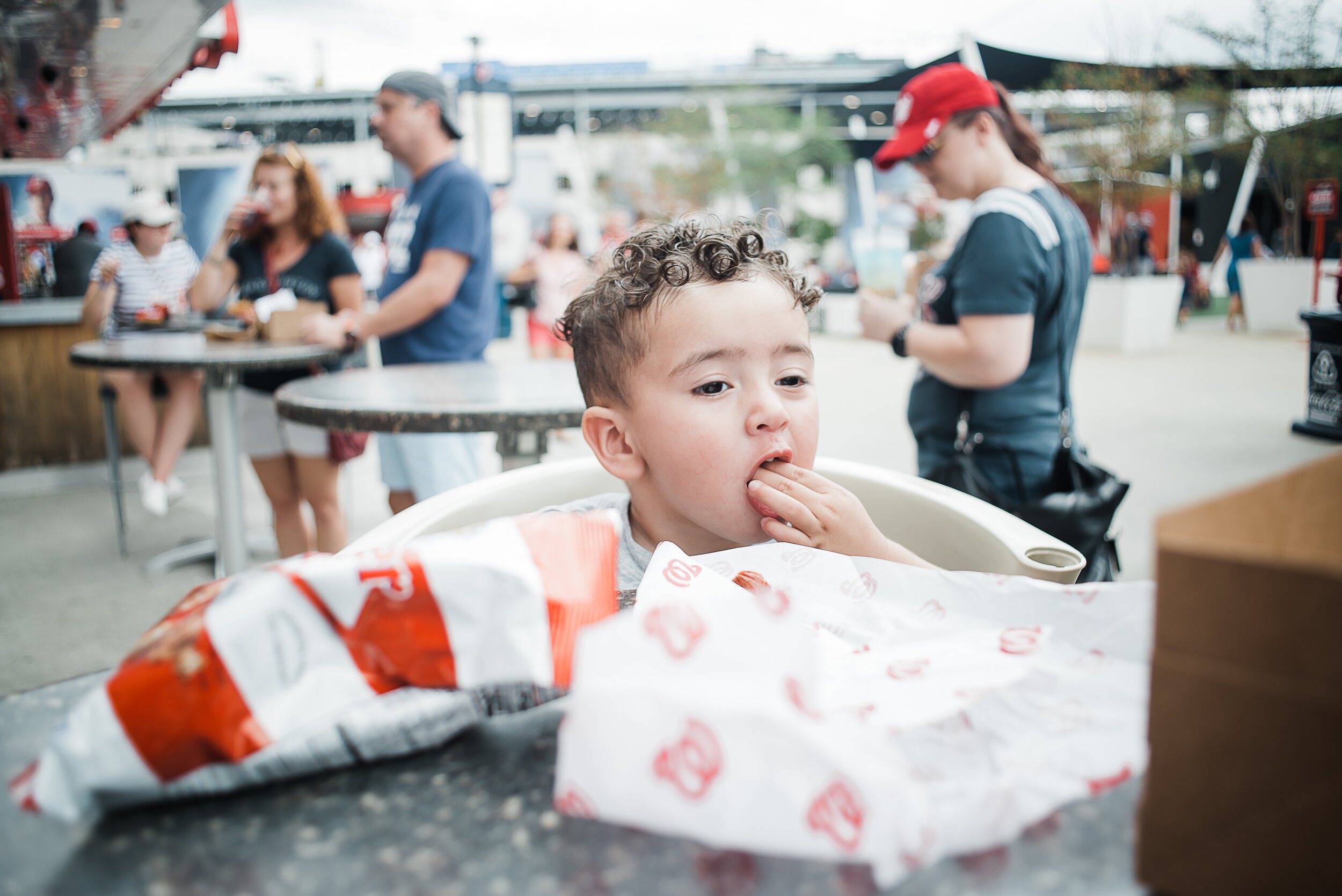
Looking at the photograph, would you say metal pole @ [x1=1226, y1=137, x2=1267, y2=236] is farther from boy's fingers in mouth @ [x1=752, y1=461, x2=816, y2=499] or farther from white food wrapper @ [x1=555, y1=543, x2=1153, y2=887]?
white food wrapper @ [x1=555, y1=543, x2=1153, y2=887]

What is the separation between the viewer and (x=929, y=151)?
199 cm

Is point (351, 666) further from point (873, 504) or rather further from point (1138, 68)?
point (1138, 68)

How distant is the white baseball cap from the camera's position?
14.8ft

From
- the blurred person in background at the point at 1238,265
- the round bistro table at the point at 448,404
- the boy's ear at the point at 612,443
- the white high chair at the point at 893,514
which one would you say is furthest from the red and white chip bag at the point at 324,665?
the blurred person in background at the point at 1238,265

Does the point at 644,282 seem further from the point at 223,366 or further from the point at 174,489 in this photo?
the point at 174,489

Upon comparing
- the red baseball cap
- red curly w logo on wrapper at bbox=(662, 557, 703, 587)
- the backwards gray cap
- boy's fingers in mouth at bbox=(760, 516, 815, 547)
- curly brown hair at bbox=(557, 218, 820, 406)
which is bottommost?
boy's fingers in mouth at bbox=(760, 516, 815, 547)

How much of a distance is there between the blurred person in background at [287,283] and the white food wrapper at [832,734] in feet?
9.60

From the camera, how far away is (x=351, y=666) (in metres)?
0.50

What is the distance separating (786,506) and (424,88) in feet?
7.45

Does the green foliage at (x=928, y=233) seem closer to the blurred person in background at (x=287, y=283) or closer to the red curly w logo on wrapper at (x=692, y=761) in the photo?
the blurred person in background at (x=287, y=283)

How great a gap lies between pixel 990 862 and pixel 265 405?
330cm

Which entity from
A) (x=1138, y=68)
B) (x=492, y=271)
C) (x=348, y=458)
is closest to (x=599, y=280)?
(x=492, y=271)

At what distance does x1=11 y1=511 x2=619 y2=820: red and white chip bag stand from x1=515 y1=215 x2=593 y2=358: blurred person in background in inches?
273

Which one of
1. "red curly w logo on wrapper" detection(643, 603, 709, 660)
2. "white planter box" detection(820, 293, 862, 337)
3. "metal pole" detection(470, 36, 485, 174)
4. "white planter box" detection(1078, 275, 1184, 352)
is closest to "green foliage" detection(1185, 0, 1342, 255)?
"white planter box" detection(1078, 275, 1184, 352)
